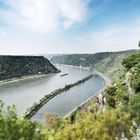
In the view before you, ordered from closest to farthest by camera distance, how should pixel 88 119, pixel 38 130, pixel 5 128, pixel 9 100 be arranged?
1. pixel 5 128
2. pixel 38 130
3. pixel 88 119
4. pixel 9 100

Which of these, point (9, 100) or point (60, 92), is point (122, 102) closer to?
point (9, 100)

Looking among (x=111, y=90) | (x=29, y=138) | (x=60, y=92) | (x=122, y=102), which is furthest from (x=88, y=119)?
(x=60, y=92)

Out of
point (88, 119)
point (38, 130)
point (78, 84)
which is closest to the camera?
point (38, 130)

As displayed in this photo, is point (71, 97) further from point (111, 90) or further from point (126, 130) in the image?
point (126, 130)

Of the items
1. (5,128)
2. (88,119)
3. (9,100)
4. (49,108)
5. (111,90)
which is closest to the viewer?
(5,128)

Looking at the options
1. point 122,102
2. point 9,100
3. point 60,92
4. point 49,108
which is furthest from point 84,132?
point 60,92

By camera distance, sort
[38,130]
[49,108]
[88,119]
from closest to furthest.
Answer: [38,130] → [88,119] → [49,108]

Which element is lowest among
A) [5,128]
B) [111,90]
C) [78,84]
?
[78,84]

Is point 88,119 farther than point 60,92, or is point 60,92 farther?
point 60,92

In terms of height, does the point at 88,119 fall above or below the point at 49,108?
above
